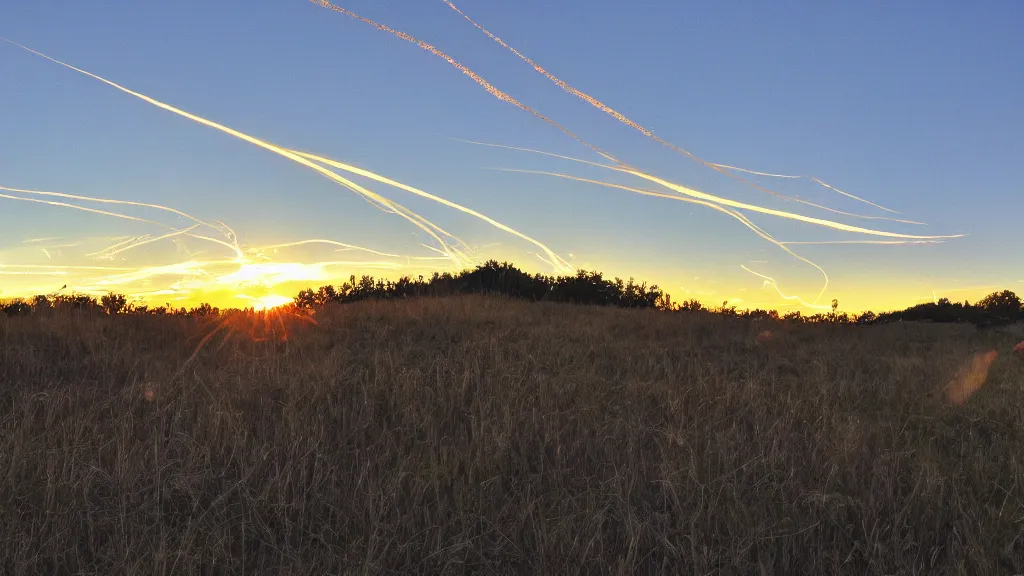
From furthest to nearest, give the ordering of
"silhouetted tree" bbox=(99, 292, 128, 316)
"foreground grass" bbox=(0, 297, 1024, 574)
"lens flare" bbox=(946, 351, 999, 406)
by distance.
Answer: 1. "silhouetted tree" bbox=(99, 292, 128, 316)
2. "lens flare" bbox=(946, 351, 999, 406)
3. "foreground grass" bbox=(0, 297, 1024, 574)

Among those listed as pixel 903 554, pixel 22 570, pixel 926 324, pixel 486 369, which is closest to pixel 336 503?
pixel 22 570

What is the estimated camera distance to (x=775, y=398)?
22.1 feet

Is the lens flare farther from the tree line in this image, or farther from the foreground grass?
the tree line

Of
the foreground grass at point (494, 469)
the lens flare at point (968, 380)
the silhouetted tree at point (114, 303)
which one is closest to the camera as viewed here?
the foreground grass at point (494, 469)

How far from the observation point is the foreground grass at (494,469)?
10.6ft

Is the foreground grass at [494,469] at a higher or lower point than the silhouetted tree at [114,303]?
lower

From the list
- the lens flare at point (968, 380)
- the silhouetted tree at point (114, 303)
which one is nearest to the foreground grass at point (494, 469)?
the lens flare at point (968, 380)

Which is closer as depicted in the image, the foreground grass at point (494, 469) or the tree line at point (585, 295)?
the foreground grass at point (494, 469)

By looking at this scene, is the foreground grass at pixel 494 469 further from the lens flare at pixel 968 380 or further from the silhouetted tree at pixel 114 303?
the silhouetted tree at pixel 114 303

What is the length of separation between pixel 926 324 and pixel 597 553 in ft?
57.0

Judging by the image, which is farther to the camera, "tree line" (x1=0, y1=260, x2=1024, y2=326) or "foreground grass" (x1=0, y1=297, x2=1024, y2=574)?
"tree line" (x1=0, y1=260, x2=1024, y2=326)

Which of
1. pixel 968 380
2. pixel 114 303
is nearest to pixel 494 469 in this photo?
pixel 968 380

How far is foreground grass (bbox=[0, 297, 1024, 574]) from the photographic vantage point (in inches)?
127

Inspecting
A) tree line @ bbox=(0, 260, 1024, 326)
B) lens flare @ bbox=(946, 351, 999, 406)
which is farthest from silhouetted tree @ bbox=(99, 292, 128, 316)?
lens flare @ bbox=(946, 351, 999, 406)
